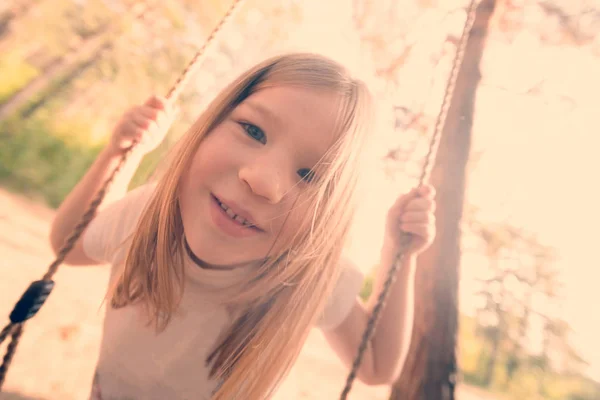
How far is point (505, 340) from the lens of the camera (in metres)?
3.94

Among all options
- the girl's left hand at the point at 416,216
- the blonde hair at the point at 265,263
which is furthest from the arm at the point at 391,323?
the blonde hair at the point at 265,263

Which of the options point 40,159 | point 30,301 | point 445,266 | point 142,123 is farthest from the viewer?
point 40,159

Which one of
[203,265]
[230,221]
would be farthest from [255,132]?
[203,265]

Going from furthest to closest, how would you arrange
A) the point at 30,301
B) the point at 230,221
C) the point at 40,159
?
the point at 40,159
the point at 230,221
the point at 30,301

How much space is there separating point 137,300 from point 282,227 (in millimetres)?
338

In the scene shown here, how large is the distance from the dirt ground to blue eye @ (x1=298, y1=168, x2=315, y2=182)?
0.45 meters

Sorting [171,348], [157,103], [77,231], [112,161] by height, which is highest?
[157,103]

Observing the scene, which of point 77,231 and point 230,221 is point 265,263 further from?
point 77,231

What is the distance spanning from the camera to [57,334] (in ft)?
4.43

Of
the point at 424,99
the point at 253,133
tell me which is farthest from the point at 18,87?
the point at 253,133

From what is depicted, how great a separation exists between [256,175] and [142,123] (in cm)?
27

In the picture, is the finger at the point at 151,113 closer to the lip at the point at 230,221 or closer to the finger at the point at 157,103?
the finger at the point at 157,103

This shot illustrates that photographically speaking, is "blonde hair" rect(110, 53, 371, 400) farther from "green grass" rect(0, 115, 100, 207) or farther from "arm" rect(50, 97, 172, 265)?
"green grass" rect(0, 115, 100, 207)

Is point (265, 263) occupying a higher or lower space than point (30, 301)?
higher
